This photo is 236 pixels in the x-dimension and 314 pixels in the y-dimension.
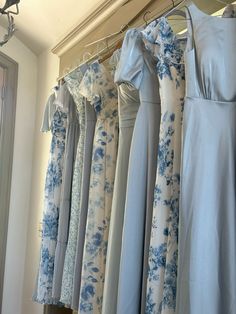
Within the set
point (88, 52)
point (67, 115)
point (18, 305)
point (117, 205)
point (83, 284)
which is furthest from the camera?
point (18, 305)

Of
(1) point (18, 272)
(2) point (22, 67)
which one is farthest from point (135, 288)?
(2) point (22, 67)

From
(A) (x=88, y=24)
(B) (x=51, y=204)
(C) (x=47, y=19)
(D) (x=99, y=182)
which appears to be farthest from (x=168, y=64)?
(C) (x=47, y=19)

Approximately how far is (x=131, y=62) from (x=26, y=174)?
1.81 m

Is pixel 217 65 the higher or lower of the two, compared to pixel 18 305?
higher

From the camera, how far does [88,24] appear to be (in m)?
1.83

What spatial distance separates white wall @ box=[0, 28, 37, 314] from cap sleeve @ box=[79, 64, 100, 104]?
1395mm

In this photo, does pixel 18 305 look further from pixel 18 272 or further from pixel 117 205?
pixel 117 205

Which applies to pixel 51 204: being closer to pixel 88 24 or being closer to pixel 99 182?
pixel 99 182

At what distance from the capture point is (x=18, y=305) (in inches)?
96.8

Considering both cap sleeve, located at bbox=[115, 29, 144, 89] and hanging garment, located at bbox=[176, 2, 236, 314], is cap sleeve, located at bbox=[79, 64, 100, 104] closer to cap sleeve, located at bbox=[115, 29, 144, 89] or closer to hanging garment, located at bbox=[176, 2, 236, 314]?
cap sleeve, located at bbox=[115, 29, 144, 89]

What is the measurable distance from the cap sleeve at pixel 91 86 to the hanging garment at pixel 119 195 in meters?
0.16

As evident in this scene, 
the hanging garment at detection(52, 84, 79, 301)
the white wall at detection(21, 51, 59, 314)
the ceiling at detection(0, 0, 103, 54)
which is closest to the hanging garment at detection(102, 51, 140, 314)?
the hanging garment at detection(52, 84, 79, 301)

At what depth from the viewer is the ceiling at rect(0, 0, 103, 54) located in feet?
6.16

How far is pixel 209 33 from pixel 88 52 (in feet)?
3.63
